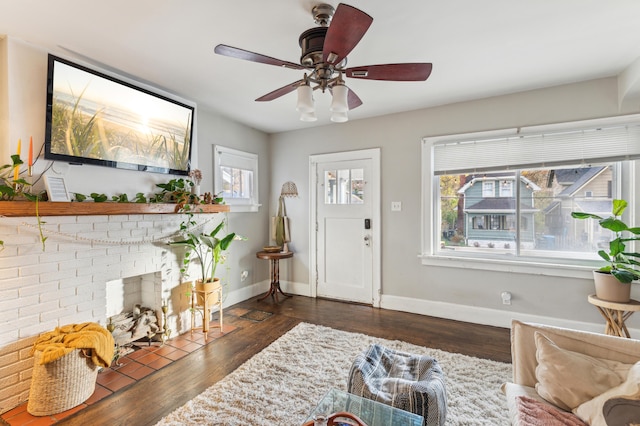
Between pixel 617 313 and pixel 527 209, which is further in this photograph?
pixel 527 209

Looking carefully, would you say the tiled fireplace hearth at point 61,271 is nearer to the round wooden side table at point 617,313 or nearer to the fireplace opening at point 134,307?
the fireplace opening at point 134,307

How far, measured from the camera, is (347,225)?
4078 millimetres

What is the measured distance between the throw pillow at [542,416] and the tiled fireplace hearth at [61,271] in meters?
2.87

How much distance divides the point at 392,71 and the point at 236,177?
285cm

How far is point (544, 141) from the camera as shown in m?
3.00

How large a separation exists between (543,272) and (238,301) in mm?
3565

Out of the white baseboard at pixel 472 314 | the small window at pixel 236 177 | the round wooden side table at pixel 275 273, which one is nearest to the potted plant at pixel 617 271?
the white baseboard at pixel 472 314

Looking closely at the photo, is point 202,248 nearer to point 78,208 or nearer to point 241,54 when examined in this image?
point 78,208

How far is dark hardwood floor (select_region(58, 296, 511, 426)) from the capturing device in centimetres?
192

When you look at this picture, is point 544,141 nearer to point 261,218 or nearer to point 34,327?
point 261,218

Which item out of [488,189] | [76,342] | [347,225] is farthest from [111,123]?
[488,189]

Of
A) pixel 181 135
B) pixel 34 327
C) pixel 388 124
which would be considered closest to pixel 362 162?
pixel 388 124

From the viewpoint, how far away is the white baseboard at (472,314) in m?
2.87

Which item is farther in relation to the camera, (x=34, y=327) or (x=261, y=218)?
(x=261, y=218)
